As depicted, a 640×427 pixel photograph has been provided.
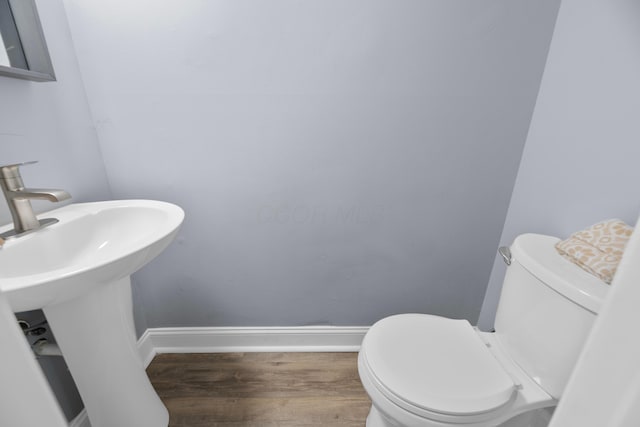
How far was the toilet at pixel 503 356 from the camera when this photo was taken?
2.29 feet

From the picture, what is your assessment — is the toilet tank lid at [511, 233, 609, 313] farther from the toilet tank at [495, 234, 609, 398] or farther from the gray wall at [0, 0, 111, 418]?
the gray wall at [0, 0, 111, 418]

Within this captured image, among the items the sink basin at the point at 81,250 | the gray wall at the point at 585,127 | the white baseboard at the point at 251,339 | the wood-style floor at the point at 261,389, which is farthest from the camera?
the white baseboard at the point at 251,339

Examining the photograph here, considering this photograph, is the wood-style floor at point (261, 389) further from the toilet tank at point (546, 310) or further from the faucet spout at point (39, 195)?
the faucet spout at point (39, 195)

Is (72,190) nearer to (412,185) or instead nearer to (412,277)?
(412,185)

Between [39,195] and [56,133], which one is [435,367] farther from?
[56,133]

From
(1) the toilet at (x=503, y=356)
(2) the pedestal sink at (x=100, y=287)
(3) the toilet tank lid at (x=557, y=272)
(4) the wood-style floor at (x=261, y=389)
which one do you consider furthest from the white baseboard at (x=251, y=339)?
(3) the toilet tank lid at (x=557, y=272)

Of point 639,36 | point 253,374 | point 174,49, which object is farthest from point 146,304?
point 639,36

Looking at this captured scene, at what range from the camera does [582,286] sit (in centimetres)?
67

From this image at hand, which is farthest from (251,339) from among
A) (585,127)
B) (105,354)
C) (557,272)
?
(585,127)

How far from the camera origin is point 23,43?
31.7 inches

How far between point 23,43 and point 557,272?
161cm

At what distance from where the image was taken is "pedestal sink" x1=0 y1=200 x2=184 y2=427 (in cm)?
60

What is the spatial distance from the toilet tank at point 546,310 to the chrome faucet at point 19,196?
1280mm

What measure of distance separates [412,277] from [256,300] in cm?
74
